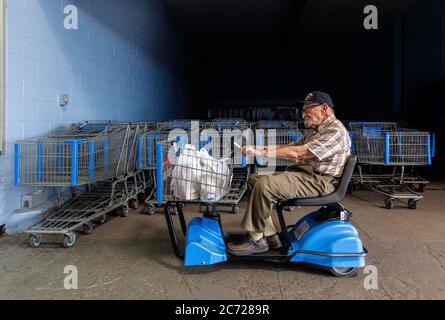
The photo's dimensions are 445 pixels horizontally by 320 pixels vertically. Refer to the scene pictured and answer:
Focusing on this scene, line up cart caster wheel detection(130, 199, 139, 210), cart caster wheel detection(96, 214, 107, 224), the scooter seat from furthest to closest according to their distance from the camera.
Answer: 1. cart caster wheel detection(130, 199, 139, 210)
2. cart caster wheel detection(96, 214, 107, 224)
3. the scooter seat

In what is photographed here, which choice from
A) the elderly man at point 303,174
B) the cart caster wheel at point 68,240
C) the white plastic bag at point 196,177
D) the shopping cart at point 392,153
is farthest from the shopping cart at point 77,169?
the shopping cart at point 392,153

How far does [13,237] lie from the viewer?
3639mm

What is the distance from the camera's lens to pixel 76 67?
473 centimetres

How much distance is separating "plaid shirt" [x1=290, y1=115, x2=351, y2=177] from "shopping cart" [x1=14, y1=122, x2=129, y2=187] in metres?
2.22

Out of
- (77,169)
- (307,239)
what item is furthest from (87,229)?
(307,239)

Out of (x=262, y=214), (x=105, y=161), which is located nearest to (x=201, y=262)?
(x=262, y=214)

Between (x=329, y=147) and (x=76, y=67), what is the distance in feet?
11.6

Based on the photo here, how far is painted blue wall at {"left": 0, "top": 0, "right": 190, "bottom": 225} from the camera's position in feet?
11.9

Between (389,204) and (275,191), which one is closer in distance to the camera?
(275,191)

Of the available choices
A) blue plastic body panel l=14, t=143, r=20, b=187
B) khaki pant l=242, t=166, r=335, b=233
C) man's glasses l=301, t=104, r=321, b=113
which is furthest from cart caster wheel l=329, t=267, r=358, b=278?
blue plastic body panel l=14, t=143, r=20, b=187

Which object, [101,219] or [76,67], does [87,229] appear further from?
[76,67]

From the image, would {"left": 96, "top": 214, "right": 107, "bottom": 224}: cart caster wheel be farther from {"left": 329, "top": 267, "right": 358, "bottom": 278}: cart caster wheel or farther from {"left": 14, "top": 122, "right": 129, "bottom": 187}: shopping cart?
{"left": 329, "top": 267, "right": 358, "bottom": 278}: cart caster wheel

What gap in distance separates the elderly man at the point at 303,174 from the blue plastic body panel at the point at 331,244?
232 millimetres

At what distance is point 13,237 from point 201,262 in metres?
2.15
